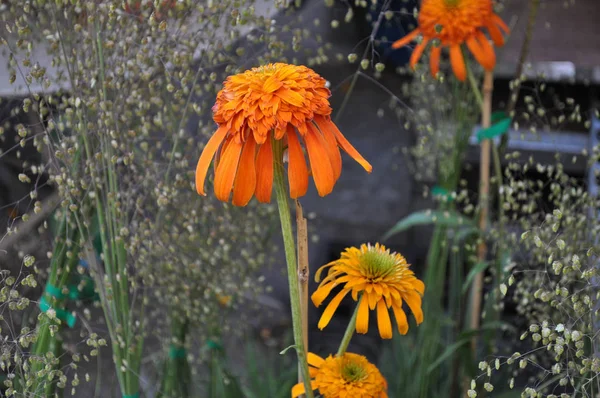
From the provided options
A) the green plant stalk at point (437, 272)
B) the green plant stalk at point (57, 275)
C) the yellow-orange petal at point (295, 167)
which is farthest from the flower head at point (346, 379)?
the green plant stalk at point (437, 272)

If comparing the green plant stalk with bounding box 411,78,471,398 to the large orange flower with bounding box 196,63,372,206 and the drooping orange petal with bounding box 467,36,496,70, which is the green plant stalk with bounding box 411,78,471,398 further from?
the large orange flower with bounding box 196,63,372,206

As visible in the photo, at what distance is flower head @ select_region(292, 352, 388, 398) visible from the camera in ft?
2.19

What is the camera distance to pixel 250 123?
0.56 metres

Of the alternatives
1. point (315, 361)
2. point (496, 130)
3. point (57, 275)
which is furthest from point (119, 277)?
point (496, 130)

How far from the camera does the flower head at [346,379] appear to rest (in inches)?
26.3

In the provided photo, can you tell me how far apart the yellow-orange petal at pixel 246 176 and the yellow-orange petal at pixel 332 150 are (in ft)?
0.22

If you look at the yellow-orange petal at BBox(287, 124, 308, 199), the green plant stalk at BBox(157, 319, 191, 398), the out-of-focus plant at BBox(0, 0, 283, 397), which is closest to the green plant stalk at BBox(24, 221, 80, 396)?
the out-of-focus plant at BBox(0, 0, 283, 397)

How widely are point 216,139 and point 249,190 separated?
0.06 metres

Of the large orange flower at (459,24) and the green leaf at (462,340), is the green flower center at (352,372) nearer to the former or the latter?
the green leaf at (462,340)

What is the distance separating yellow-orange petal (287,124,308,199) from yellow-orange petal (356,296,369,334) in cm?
14

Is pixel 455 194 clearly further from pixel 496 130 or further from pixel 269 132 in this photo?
pixel 269 132

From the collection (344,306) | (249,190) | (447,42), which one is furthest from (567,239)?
(344,306)

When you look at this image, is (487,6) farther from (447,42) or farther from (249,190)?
(249,190)

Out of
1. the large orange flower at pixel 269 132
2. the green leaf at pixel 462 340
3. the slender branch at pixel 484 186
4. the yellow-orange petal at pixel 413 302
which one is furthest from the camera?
the slender branch at pixel 484 186
